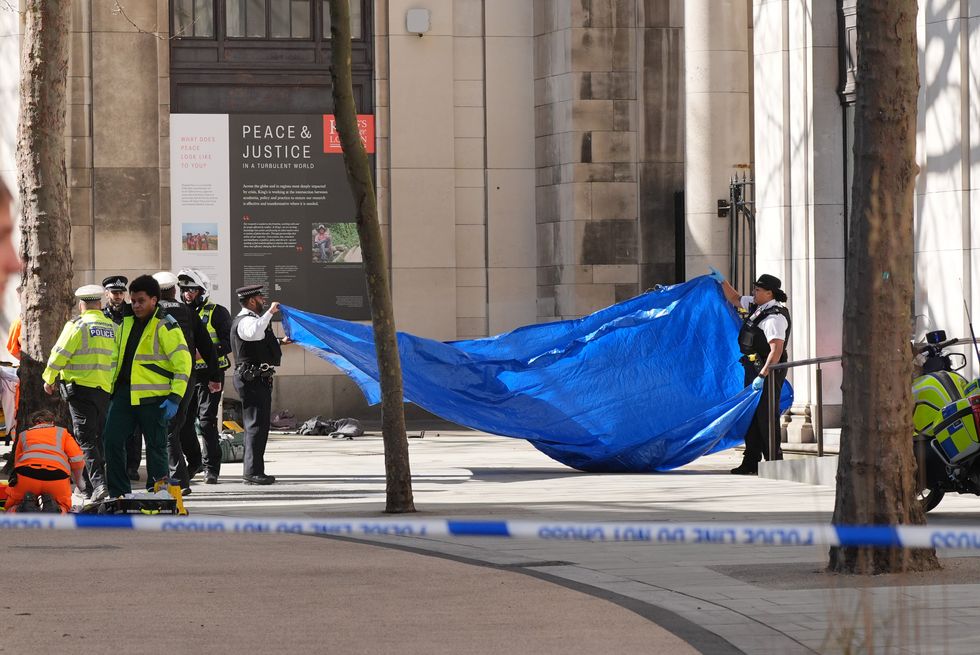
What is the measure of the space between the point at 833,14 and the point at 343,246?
9294mm

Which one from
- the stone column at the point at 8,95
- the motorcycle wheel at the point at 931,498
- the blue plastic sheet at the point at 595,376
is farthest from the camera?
the stone column at the point at 8,95

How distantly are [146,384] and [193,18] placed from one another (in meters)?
14.2

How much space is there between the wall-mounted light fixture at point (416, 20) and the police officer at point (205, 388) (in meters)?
10.2

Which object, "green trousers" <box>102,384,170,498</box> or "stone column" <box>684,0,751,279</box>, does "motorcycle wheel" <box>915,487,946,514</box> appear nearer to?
"green trousers" <box>102,384,170,498</box>

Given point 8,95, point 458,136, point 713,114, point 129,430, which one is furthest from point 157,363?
point 458,136

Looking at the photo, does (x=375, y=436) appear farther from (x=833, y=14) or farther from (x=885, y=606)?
(x=885, y=606)

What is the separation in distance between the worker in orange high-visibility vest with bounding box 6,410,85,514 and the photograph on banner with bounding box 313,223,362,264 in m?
13.6

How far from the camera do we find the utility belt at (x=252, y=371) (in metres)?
15.7

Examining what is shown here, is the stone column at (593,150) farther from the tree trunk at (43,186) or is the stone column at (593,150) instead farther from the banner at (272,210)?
the tree trunk at (43,186)

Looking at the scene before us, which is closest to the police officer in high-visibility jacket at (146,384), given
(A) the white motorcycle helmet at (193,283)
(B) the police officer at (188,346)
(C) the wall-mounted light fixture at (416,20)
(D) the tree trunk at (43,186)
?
(B) the police officer at (188,346)

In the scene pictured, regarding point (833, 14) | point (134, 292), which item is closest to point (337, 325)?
point (134, 292)

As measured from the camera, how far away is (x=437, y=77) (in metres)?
26.3

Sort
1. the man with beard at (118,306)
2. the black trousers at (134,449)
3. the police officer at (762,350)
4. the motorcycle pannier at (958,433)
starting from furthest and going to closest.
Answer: the police officer at (762,350)
the man with beard at (118,306)
the black trousers at (134,449)
the motorcycle pannier at (958,433)

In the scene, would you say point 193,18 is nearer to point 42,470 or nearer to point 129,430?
point 129,430
